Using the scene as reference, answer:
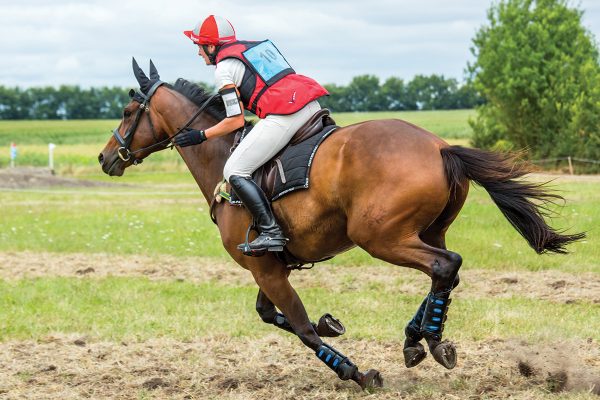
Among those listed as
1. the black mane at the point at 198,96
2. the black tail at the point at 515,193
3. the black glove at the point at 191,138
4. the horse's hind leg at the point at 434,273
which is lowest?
the horse's hind leg at the point at 434,273

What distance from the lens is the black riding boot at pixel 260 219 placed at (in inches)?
241

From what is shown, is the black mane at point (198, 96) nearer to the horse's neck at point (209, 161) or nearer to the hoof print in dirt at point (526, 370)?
the horse's neck at point (209, 161)

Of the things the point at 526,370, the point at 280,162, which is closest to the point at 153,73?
the point at 280,162

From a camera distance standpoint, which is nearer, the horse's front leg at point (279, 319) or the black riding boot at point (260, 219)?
the black riding boot at point (260, 219)

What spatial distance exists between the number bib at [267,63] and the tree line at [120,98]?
267 feet

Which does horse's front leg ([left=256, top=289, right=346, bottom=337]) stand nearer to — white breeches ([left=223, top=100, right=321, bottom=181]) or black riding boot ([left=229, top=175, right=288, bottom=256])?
black riding boot ([left=229, top=175, right=288, bottom=256])

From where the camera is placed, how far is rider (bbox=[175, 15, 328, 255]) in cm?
620

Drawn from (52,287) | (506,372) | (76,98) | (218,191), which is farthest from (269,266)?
(76,98)

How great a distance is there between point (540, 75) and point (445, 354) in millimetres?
39895

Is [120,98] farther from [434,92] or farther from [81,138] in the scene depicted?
[434,92]

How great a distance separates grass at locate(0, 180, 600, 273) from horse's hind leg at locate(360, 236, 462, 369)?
4183mm

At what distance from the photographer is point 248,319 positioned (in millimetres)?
9047

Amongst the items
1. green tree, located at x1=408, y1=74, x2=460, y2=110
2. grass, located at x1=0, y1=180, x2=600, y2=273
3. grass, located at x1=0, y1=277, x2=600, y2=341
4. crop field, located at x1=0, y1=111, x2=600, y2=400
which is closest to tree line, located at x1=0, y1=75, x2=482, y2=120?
green tree, located at x1=408, y1=74, x2=460, y2=110

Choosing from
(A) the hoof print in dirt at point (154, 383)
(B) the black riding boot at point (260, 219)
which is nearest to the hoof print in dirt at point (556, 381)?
(B) the black riding boot at point (260, 219)
